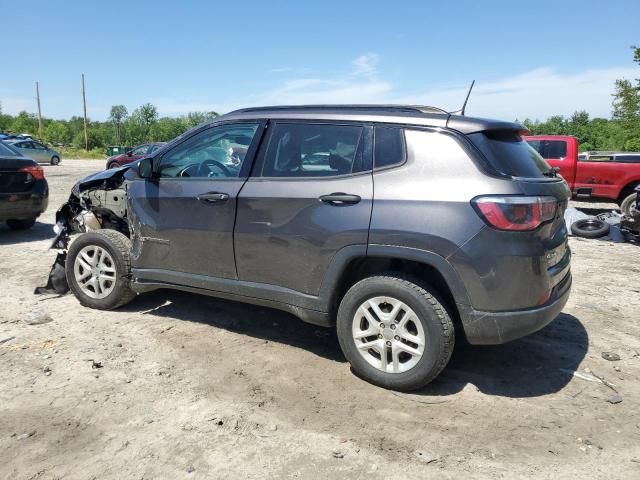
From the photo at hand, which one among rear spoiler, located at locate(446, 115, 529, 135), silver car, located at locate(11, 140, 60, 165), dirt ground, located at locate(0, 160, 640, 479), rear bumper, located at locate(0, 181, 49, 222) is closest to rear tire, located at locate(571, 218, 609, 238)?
dirt ground, located at locate(0, 160, 640, 479)

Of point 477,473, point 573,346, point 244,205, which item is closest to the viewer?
point 477,473

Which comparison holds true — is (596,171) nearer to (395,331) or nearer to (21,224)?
(395,331)

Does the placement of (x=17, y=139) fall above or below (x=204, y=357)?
above

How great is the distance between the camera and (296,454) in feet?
9.37

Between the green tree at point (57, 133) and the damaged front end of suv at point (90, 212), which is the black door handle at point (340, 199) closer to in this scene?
the damaged front end of suv at point (90, 212)

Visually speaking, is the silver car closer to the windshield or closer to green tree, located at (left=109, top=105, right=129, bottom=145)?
the windshield

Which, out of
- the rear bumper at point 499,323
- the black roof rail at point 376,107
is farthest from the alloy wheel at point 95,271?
the rear bumper at point 499,323

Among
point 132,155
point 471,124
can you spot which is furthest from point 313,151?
point 132,155

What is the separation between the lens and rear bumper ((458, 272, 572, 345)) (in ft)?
10.7

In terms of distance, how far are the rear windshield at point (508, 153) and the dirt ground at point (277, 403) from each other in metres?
1.50

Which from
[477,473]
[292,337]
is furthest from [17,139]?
[477,473]

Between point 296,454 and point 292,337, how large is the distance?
169 centimetres

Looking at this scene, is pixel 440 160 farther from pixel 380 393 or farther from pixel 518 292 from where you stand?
pixel 380 393

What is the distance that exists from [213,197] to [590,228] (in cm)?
806
